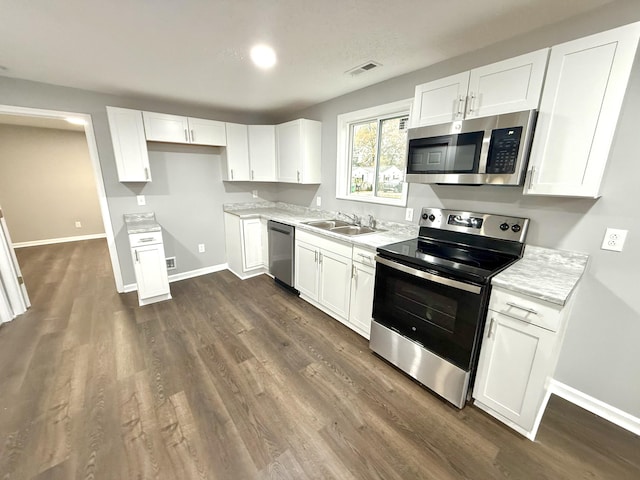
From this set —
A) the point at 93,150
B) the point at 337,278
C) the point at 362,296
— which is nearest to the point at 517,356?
the point at 362,296

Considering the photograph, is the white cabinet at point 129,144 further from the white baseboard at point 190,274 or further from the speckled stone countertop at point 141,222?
the white baseboard at point 190,274

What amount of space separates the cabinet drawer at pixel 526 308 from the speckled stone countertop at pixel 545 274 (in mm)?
41

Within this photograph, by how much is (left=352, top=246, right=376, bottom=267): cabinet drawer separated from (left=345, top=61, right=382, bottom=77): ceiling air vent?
1569mm

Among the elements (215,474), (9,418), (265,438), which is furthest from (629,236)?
(9,418)

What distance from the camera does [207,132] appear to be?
341cm

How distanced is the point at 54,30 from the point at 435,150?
2679mm

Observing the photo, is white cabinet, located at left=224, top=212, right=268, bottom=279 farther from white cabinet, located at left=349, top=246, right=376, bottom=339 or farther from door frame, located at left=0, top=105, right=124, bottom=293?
white cabinet, located at left=349, top=246, right=376, bottom=339

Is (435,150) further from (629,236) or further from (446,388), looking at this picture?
(446,388)

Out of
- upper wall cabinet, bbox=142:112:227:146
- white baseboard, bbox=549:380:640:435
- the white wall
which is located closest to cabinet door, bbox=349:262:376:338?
the white wall

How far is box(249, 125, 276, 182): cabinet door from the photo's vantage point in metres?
3.74

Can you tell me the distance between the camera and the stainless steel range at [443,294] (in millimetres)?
1576

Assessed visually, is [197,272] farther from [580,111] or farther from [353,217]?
[580,111]

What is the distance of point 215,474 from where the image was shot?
133 centimetres

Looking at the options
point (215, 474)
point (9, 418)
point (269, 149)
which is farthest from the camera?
point (269, 149)
